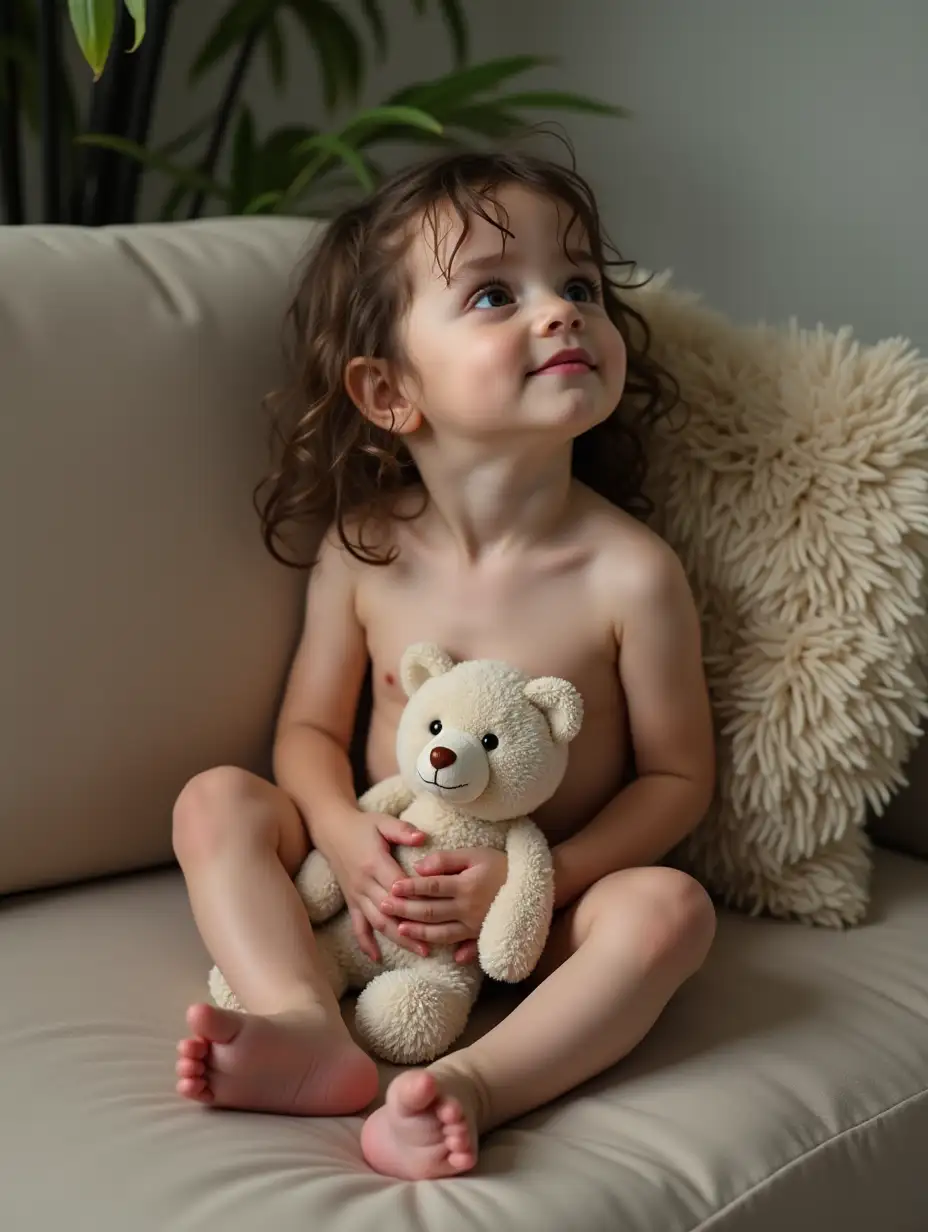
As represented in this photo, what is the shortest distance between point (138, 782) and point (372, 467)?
1.04ft

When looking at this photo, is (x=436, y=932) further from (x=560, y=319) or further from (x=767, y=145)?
(x=767, y=145)

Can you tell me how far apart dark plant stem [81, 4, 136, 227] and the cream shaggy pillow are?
24.7 inches

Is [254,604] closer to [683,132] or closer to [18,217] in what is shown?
[18,217]

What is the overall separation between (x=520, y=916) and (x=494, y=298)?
0.44 meters

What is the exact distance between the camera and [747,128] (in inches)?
65.1

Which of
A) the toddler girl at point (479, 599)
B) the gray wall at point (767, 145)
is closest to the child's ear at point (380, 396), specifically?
the toddler girl at point (479, 599)

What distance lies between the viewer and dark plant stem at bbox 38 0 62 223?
4.22 feet

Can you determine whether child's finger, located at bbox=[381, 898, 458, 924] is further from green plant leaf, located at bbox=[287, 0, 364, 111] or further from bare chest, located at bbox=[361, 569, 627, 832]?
green plant leaf, located at bbox=[287, 0, 364, 111]

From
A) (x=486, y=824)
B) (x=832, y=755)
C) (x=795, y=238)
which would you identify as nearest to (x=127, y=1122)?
(x=486, y=824)

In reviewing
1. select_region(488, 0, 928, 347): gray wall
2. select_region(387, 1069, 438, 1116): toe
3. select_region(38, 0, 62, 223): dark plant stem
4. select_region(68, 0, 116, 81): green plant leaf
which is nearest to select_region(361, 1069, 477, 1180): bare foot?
select_region(387, 1069, 438, 1116): toe

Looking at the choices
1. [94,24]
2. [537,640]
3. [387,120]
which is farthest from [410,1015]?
[387,120]

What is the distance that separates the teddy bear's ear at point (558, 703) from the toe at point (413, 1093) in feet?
0.85

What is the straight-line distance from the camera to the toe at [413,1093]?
748mm

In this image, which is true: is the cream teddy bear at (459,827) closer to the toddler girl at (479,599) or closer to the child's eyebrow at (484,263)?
the toddler girl at (479,599)
